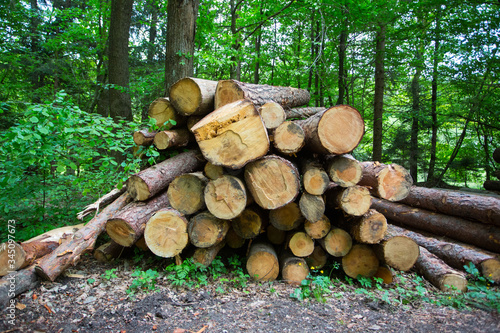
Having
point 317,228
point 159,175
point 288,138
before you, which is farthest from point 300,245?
point 159,175

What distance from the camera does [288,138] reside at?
2.88 meters

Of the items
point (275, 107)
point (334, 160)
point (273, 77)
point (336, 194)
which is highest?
point (273, 77)

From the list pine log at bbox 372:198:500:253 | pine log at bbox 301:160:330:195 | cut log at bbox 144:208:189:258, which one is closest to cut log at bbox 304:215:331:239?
pine log at bbox 301:160:330:195

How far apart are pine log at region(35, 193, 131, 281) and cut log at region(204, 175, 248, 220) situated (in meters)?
1.39

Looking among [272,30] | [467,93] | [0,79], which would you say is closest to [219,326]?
[467,93]

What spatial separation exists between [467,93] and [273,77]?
7.16 meters

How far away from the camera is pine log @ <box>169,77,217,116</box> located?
3408 millimetres

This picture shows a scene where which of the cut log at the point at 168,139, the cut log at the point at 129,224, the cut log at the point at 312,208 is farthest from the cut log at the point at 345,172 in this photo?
the cut log at the point at 129,224

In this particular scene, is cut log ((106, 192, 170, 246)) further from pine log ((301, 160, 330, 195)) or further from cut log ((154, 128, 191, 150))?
pine log ((301, 160, 330, 195))

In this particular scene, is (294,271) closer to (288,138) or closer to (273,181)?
(273,181)

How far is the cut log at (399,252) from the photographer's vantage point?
3.07 meters

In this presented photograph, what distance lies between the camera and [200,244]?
286cm

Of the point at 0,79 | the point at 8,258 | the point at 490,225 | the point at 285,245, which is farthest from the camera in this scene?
the point at 0,79

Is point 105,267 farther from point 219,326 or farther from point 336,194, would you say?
point 336,194
